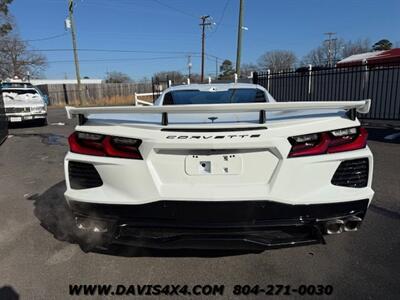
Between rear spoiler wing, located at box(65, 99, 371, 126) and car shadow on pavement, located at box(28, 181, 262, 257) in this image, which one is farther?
car shadow on pavement, located at box(28, 181, 262, 257)

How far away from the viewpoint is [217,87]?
4250 mm

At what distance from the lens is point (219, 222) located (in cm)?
230

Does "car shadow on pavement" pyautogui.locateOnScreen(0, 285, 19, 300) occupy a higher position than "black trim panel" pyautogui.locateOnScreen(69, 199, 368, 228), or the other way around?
"black trim panel" pyautogui.locateOnScreen(69, 199, 368, 228)

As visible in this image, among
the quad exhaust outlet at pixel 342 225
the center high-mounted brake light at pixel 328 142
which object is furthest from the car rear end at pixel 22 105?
the quad exhaust outlet at pixel 342 225

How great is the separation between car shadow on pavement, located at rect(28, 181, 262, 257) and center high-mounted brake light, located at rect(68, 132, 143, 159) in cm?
71

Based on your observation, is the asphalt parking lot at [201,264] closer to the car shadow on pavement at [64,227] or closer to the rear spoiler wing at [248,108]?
the car shadow on pavement at [64,227]

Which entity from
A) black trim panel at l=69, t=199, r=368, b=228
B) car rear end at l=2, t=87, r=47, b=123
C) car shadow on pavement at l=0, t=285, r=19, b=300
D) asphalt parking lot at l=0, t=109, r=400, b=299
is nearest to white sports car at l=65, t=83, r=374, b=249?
black trim panel at l=69, t=199, r=368, b=228

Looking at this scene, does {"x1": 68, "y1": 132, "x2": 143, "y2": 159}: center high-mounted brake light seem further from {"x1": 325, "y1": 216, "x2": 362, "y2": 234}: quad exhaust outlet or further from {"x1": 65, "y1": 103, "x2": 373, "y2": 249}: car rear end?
{"x1": 325, "y1": 216, "x2": 362, "y2": 234}: quad exhaust outlet

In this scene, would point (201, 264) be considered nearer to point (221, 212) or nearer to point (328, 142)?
point (221, 212)

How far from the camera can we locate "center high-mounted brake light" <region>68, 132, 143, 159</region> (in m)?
2.36

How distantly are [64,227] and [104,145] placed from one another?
166cm

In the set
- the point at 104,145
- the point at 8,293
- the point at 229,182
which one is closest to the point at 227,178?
the point at 229,182

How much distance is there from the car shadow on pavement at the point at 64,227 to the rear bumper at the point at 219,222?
1.09ft

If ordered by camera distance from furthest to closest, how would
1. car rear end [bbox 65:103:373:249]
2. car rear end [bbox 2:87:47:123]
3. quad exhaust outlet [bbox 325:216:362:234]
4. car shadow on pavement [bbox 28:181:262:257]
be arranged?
car rear end [bbox 2:87:47:123]
car shadow on pavement [bbox 28:181:262:257]
quad exhaust outlet [bbox 325:216:362:234]
car rear end [bbox 65:103:373:249]
